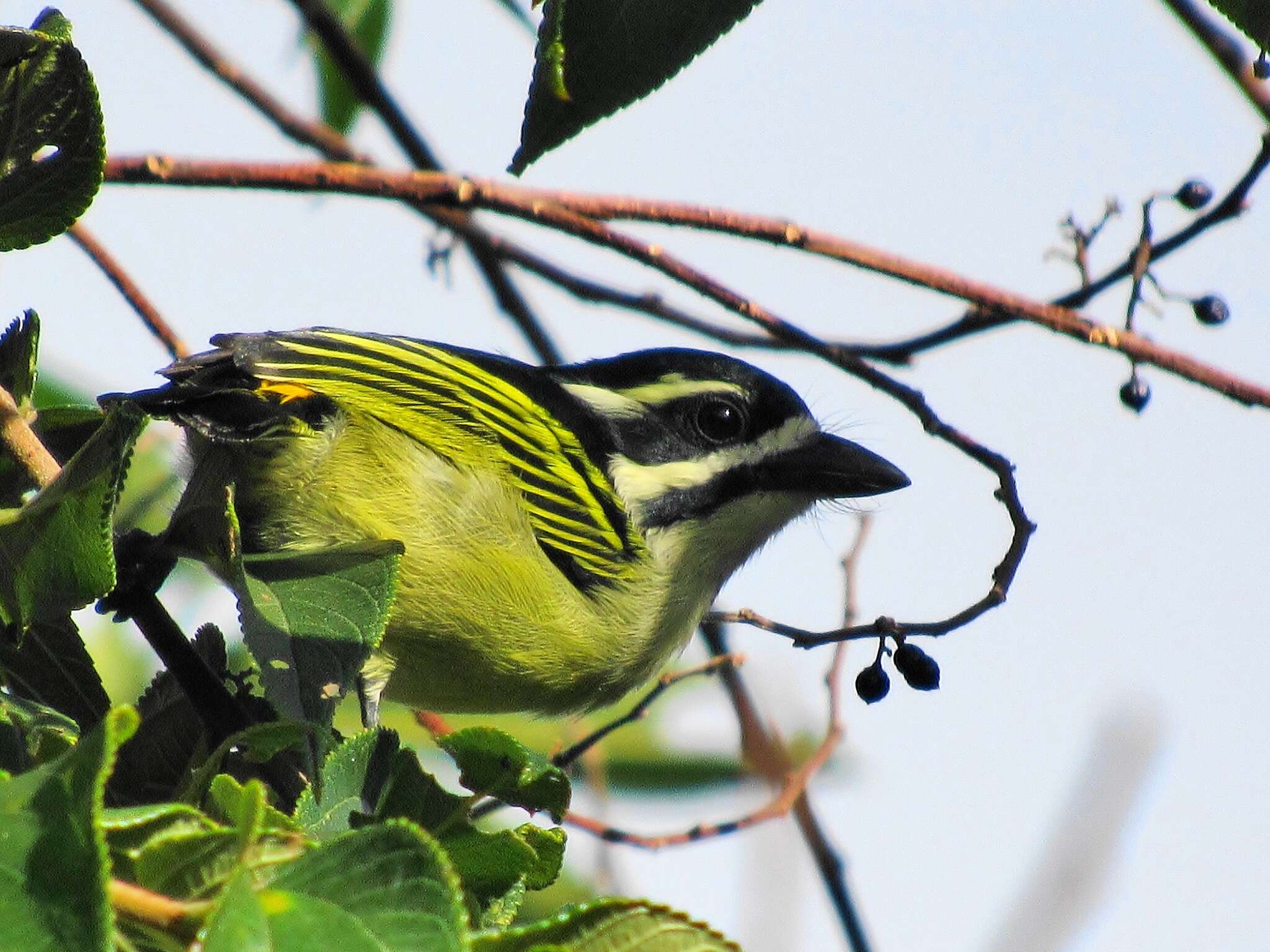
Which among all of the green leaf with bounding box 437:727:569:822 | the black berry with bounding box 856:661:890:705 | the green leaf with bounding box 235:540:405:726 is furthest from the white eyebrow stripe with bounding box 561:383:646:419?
the green leaf with bounding box 437:727:569:822

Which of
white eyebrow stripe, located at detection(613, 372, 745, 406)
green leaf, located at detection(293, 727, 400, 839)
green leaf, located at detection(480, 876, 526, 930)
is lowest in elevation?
white eyebrow stripe, located at detection(613, 372, 745, 406)

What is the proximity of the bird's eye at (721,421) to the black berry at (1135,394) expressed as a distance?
4.31 ft

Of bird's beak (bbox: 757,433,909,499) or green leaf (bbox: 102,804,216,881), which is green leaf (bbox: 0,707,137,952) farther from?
bird's beak (bbox: 757,433,909,499)

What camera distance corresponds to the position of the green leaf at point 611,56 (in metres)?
2.23

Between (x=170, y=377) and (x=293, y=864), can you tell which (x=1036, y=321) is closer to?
(x=170, y=377)

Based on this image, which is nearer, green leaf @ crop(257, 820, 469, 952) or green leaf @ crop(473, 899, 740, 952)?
green leaf @ crop(257, 820, 469, 952)

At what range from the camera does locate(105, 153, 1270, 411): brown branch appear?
11.0 feet

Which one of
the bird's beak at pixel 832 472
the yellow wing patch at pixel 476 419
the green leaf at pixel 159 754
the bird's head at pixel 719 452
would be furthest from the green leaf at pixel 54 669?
the bird's beak at pixel 832 472

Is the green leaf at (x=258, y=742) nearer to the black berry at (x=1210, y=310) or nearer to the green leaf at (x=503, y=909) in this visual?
the green leaf at (x=503, y=909)

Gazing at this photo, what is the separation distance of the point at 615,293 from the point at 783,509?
2.85 feet

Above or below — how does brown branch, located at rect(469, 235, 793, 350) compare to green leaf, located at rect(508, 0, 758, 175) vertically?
below

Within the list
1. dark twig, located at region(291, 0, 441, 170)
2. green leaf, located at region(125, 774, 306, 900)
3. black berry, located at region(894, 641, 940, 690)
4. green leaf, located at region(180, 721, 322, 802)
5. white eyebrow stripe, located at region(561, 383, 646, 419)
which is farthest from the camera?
white eyebrow stripe, located at region(561, 383, 646, 419)

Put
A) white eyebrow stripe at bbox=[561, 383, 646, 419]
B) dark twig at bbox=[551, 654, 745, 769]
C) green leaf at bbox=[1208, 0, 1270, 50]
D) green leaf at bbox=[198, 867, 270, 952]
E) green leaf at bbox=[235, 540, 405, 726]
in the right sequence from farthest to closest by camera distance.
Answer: white eyebrow stripe at bbox=[561, 383, 646, 419]
dark twig at bbox=[551, 654, 745, 769]
green leaf at bbox=[235, 540, 405, 726]
green leaf at bbox=[1208, 0, 1270, 50]
green leaf at bbox=[198, 867, 270, 952]

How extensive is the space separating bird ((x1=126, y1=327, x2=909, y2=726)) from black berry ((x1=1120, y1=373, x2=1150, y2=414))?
1.03m
